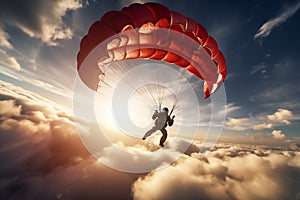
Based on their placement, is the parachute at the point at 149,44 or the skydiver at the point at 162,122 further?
the skydiver at the point at 162,122

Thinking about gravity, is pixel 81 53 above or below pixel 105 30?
below

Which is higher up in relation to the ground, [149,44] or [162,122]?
[149,44]

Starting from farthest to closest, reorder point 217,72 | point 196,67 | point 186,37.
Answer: point 196,67
point 217,72
point 186,37

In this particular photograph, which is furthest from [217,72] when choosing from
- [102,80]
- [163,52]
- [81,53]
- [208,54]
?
[81,53]

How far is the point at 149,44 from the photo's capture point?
7859mm

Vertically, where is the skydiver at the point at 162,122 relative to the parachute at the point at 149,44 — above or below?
below

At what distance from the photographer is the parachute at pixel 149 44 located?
5.87 m

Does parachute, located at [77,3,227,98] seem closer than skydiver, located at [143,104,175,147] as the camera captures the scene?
Yes

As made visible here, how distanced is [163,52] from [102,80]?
12.9 ft

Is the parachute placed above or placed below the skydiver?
above

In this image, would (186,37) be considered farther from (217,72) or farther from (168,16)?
(217,72)

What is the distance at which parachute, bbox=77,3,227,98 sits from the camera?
5871 millimetres

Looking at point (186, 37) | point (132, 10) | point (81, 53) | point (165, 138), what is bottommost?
point (165, 138)

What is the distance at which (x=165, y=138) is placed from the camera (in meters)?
8.02
